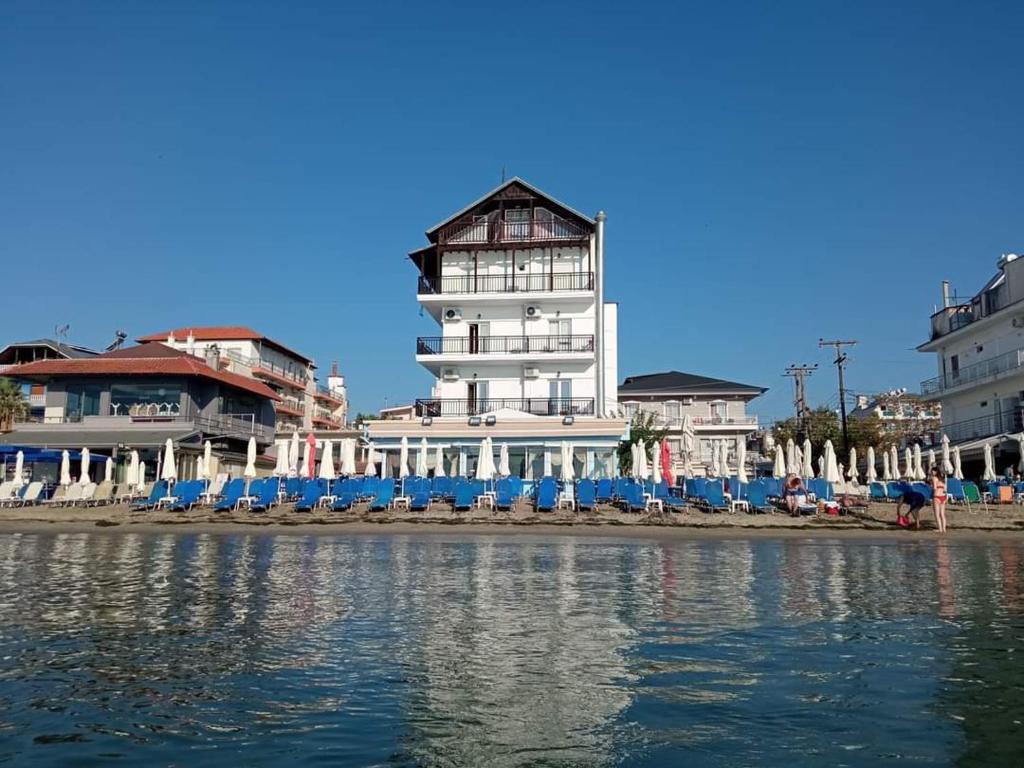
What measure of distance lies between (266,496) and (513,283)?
19.1 metres

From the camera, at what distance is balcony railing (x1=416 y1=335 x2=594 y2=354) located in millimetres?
43469

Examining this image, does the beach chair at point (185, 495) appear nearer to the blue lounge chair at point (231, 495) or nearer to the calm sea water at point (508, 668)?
the blue lounge chair at point (231, 495)

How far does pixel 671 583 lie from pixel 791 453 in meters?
21.9

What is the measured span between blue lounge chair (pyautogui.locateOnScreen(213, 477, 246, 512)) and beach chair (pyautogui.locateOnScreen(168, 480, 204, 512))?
118 centimetres

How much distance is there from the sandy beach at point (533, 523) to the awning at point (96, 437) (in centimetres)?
1402

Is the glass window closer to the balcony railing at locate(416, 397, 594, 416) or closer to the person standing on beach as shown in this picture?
the balcony railing at locate(416, 397, 594, 416)

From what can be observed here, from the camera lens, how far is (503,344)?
44000 mm

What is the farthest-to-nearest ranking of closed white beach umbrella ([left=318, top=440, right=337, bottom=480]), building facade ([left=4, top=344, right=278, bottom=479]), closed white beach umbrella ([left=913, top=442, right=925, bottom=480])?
1. building facade ([left=4, top=344, right=278, bottom=479])
2. closed white beach umbrella ([left=913, top=442, right=925, bottom=480])
3. closed white beach umbrella ([left=318, top=440, right=337, bottom=480])

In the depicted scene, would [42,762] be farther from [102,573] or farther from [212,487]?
[212,487]

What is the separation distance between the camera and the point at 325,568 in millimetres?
16375

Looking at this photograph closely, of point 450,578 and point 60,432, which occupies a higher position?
point 60,432

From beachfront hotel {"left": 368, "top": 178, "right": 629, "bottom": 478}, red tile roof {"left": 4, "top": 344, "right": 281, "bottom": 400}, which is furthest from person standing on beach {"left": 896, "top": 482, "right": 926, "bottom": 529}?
red tile roof {"left": 4, "top": 344, "right": 281, "bottom": 400}

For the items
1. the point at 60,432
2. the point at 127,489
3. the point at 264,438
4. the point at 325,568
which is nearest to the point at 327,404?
the point at 264,438

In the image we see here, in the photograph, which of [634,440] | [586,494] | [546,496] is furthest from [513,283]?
[586,494]
